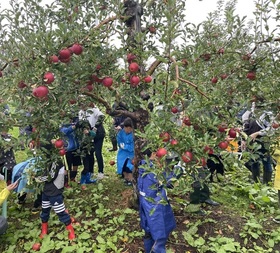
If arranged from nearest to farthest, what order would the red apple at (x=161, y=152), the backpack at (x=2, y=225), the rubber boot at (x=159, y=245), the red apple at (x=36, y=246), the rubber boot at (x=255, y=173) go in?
1. the red apple at (x=161, y=152)
2. the rubber boot at (x=159, y=245)
3. the backpack at (x=2, y=225)
4. the red apple at (x=36, y=246)
5. the rubber boot at (x=255, y=173)

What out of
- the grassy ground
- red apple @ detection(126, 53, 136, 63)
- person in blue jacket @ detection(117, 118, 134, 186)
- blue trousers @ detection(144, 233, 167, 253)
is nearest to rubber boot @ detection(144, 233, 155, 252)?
blue trousers @ detection(144, 233, 167, 253)

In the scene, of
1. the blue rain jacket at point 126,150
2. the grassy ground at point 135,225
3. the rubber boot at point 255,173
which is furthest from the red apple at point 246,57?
the rubber boot at point 255,173

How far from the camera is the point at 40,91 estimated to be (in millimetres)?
2162

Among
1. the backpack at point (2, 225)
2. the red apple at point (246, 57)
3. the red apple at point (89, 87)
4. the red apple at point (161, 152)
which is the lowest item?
the backpack at point (2, 225)

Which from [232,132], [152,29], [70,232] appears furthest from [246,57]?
[70,232]

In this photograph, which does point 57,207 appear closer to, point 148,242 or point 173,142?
point 148,242

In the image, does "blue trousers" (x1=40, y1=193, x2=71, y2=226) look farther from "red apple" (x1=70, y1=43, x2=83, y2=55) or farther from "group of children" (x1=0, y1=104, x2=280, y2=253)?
"red apple" (x1=70, y1=43, x2=83, y2=55)

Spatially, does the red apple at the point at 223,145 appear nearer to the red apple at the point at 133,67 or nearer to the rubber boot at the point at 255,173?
the red apple at the point at 133,67

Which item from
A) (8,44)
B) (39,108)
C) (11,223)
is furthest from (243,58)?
(11,223)

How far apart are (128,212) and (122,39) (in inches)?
85.0

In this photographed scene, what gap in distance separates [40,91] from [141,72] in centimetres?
114

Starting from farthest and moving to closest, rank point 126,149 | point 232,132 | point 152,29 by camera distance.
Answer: point 126,149 < point 152,29 < point 232,132

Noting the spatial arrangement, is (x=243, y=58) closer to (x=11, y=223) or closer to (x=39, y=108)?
(x=39, y=108)

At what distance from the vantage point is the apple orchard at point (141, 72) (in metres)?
2.10
